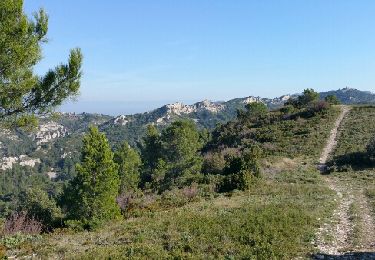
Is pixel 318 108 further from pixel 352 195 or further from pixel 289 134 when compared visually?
pixel 352 195

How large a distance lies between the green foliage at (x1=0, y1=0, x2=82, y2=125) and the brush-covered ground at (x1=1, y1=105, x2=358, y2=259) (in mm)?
6121

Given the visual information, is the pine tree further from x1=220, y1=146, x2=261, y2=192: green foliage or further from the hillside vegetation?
x1=220, y1=146, x2=261, y2=192: green foliage

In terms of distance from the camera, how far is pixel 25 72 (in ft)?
54.6

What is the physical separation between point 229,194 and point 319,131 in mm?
34670

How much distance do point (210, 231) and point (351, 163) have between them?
1044 inches

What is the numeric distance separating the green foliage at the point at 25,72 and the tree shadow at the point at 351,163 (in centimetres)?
2750

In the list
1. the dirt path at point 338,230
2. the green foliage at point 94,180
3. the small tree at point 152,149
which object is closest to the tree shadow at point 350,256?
the dirt path at point 338,230

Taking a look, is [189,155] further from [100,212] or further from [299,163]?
[100,212]

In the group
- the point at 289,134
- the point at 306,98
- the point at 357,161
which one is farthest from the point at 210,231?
the point at 306,98

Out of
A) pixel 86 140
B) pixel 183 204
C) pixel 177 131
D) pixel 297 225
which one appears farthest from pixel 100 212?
pixel 177 131

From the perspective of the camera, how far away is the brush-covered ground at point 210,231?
1397 cm

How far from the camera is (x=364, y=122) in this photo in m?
59.3

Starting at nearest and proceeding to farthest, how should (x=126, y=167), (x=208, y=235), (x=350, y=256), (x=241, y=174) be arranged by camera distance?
(x=350, y=256)
(x=208, y=235)
(x=241, y=174)
(x=126, y=167)

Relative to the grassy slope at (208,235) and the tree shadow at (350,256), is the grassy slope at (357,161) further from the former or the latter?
the grassy slope at (208,235)
